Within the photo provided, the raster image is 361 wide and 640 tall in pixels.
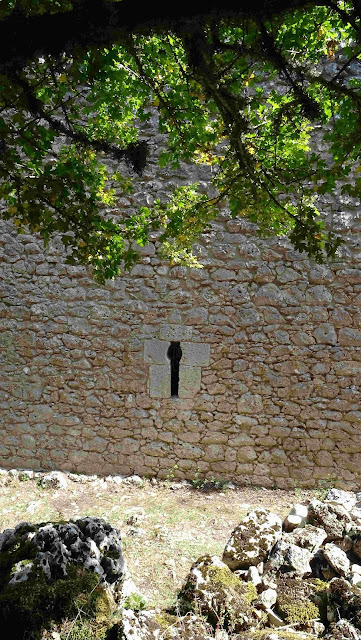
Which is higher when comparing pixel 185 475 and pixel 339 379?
pixel 339 379

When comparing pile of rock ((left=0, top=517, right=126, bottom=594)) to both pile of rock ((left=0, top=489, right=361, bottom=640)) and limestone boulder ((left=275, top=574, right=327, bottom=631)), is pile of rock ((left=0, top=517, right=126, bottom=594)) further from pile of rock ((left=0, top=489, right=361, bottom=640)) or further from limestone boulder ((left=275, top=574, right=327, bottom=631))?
limestone boulder ((left=275, top=574, right=327, bottom=631))

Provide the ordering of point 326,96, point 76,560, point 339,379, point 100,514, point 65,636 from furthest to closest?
point 339,379
point 100,514
point 326,96
point 76,560
point 65,636

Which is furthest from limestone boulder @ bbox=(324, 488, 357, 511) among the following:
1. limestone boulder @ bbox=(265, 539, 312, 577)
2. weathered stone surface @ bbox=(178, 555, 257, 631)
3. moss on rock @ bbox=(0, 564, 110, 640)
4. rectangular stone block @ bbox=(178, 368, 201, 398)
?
moss on rock @ bbox=(0, 564, 110, 640)

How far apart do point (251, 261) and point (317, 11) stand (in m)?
3.23

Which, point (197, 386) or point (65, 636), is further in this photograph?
point (197, 386)

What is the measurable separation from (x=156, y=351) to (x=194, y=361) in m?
0.50

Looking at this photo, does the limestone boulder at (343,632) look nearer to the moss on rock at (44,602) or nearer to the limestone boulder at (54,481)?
the moss on rock at (44,602)

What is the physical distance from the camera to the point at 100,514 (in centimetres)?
523

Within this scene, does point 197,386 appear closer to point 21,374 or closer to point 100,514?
point 100,514

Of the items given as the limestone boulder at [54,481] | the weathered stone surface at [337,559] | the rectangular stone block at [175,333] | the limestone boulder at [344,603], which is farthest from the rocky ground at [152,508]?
the rectangular stone block at [175,333]

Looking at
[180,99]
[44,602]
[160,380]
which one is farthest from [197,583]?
[160,380]

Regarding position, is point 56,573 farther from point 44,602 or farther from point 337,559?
point 337,559

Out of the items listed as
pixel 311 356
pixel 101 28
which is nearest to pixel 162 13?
pixel 101 28

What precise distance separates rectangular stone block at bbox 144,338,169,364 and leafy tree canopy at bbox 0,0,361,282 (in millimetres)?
2216
